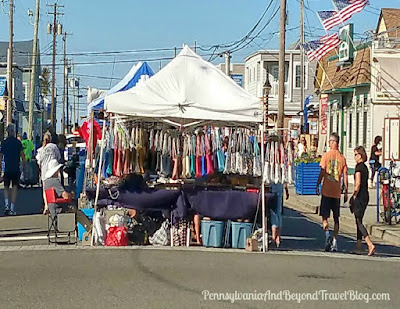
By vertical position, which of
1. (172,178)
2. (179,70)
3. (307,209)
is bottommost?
(307,209)

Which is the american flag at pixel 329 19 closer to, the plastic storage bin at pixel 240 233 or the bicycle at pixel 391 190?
the bicycle at pixel 391 190

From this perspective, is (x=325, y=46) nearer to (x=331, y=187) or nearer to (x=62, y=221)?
(x=331, y=187)

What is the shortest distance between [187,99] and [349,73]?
2014 centimetres

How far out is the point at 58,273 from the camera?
998 cm

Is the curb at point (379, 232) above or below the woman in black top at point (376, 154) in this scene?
below

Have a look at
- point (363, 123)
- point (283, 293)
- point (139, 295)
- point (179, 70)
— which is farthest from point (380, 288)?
point (363, 123)

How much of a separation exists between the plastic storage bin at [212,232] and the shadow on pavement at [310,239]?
1.31 metres

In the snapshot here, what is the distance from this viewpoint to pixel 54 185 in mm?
13211

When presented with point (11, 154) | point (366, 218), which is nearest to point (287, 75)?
point (366, 218)

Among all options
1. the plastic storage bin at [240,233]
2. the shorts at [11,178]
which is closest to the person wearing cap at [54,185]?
the plastic storage bin at [240,233]

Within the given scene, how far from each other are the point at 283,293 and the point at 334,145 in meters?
4.86

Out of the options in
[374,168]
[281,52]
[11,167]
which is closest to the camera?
[11,167]

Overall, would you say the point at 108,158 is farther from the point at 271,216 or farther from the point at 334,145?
the point at 334,145

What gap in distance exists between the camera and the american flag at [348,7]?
85.4ft
